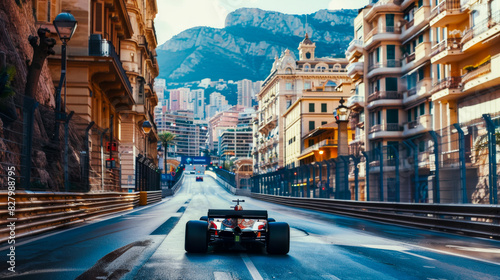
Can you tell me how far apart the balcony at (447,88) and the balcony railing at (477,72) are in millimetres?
1177

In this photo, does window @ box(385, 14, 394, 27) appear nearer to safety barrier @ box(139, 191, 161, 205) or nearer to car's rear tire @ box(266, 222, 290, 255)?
safety barrier @ box(139, 191, 161, 205)

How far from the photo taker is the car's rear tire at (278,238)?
31.0 feet

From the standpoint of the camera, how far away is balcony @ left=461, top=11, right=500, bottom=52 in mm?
30844

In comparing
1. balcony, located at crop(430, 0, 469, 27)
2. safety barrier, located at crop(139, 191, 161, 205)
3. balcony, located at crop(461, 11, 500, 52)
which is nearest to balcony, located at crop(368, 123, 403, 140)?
balcony, located at crop(430, 0, 469, 27)

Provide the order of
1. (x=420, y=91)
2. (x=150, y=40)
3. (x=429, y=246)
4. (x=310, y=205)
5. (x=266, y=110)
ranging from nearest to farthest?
1. (x=429, y=246)
2. (x=310, y=205)
3. (x=420, y=91)
4. (x=150, y=40)
5. (x=266, y=110)

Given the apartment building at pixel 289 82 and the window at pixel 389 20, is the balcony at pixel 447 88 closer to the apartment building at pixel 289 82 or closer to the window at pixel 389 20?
the window at pixel 389 20

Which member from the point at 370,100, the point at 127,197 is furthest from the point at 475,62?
the point at 127,197

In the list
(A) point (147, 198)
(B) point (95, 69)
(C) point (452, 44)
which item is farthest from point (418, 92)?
(B) point (95, 69)

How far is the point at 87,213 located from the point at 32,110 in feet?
23.7

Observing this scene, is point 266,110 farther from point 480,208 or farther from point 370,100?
point 480,208

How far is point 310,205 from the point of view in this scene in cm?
3409

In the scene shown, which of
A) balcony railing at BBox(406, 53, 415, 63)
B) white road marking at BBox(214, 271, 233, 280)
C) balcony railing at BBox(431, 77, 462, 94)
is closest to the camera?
white road marking at BBox(214, 271, 233, 280)

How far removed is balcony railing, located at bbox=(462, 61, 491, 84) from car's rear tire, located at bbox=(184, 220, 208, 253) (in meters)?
26.5

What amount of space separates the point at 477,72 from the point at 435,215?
19.1 m
